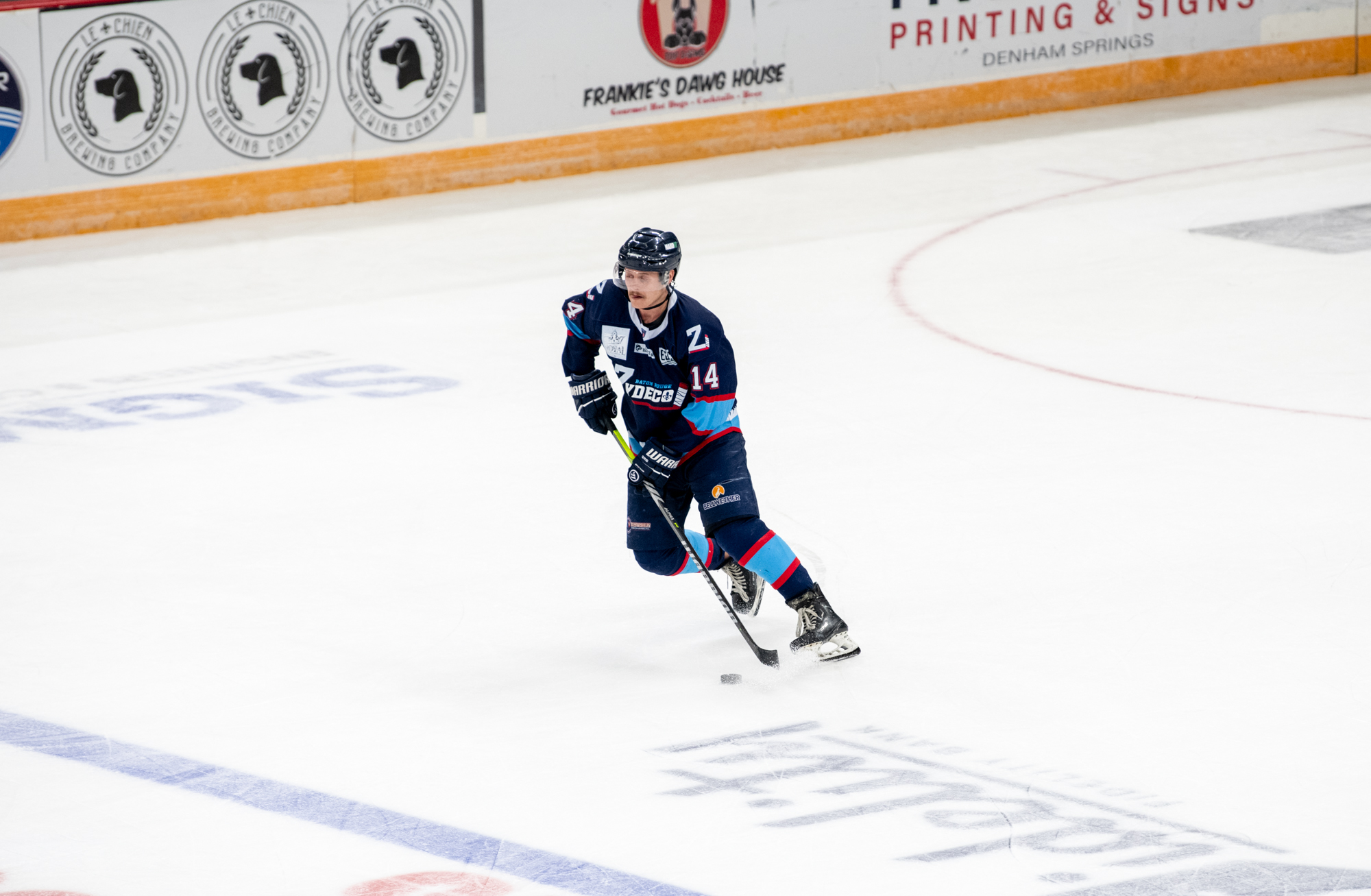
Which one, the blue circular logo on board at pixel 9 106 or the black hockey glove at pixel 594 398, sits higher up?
the blue circular logo on board at pixel 9 106

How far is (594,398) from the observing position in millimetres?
5586

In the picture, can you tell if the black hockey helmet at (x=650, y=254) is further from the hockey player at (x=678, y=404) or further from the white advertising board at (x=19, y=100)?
the white advertising board at (x=19, y=100)

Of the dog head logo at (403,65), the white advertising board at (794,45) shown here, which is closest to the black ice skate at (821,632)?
the dog head logo at (403,65)

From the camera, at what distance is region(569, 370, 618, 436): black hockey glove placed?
5.59 metres

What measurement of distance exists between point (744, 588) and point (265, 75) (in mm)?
7178

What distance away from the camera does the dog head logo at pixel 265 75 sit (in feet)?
38.8

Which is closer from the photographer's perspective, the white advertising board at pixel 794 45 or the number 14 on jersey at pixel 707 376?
the number 14 on jersey at pixel 707 376

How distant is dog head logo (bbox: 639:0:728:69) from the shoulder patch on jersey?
8.24 meters

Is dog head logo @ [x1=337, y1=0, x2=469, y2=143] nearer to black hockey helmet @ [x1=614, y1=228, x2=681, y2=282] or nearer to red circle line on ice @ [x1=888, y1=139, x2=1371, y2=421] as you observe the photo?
red circle line on ice @ [x1=888, y1=139, x2=1371, y2=421]

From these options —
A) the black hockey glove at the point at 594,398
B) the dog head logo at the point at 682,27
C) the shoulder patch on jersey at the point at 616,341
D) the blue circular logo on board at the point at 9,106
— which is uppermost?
the dog head logo at the point at 682,27

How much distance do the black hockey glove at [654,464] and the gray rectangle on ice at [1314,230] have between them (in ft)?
20.6

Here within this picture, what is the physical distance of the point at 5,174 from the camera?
11.2 metres

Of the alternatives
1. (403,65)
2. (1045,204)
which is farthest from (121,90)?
(1045,204)

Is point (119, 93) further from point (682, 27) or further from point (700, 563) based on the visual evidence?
point (700, 563)
